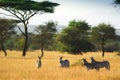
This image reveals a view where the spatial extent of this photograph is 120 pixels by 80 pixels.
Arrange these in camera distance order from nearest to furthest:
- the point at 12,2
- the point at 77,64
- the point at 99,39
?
1. the point at 77,64
2. the point at 12,2
3. the point at 99,39

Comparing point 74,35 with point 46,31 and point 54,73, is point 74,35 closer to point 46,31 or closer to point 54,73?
point 46,31

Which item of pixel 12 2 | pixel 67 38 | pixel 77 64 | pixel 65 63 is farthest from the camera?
pixel 67 38

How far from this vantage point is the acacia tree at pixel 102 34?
202 feet

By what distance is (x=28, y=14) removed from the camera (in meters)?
45.0

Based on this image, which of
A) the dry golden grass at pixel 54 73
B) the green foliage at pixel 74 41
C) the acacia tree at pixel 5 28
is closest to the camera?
the dry golden grass at pixel 54 73

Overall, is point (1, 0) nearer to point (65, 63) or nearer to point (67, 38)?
point (67, 38)

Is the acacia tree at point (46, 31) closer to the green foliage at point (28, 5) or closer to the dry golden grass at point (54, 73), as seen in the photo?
the green foliage at point (28, 5)

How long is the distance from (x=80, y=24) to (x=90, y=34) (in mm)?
2478

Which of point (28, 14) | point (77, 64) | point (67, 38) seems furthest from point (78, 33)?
point (77, 64)

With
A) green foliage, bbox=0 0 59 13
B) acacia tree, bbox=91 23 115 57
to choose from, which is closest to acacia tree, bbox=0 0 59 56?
green foliage, bbox=0 0 59 13

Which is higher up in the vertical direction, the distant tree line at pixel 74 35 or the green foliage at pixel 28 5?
the green foliage at pixel 28 5

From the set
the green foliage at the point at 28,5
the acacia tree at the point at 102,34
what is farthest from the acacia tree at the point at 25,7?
the acacia tree at the point at 102,34

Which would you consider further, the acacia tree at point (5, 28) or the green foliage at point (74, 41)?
the green foliage at point (74, 41)

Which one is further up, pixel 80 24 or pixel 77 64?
pixel 80 24
